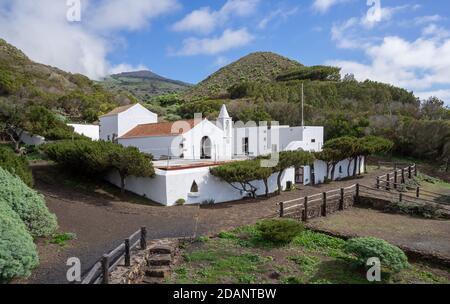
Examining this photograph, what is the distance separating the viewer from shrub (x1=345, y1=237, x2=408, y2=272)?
30.1ft

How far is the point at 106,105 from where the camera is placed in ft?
150

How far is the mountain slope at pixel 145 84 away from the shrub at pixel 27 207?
9841 cm

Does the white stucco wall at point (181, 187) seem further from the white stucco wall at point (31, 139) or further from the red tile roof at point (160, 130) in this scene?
the white stucco wall at point (31, 139)

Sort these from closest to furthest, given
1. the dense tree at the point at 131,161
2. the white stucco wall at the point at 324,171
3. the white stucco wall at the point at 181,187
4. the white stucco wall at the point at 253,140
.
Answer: the dense tree at the point at 131,161
the white stucco wall at the point at 181,187
the white stucco wall at the point at 324,171
the white stucco wall at the point at 253,140

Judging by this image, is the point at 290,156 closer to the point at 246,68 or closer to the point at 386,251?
the point at 386,251

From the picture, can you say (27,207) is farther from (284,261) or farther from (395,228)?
(395,228)

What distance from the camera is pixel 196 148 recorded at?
25594mm

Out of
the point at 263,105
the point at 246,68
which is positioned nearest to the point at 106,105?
the point at 263,105

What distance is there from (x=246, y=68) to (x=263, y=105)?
5092 cm

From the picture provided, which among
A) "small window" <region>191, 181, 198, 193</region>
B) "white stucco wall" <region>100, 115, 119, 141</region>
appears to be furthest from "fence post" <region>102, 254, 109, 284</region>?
"white stucco wall" <region>100, 115, 119, 141</region>

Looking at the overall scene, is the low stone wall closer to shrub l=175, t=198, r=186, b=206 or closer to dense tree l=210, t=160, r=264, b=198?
dense tree l=210, t=160, r=264, b=198

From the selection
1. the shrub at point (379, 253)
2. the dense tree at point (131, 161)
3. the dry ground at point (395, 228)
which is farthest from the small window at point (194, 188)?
the shrub at point (379, 253)

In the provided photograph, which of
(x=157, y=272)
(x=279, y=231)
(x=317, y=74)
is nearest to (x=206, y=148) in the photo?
(x=279, y=231)

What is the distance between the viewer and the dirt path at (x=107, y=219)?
958 centimetres
